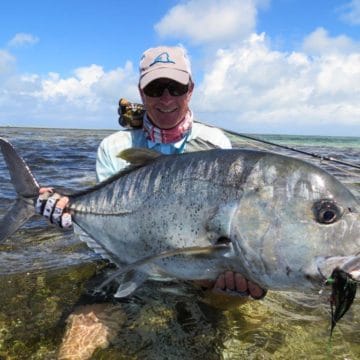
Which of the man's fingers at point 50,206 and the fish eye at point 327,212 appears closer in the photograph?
the fish eye at point 327,212

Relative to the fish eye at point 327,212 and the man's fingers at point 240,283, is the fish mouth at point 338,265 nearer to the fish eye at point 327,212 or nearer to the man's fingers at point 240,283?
the fish eye at point 327,212

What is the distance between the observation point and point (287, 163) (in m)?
2.59

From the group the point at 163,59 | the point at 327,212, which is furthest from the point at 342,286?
the point at 163,59

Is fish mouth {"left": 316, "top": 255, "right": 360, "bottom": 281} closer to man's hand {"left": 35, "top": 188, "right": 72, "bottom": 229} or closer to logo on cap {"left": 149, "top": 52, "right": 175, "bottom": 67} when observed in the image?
man's hand {"left": 35, "top": 188, "right": 72, "bottom": 229}

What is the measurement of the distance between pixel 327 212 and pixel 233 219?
509 millimetres

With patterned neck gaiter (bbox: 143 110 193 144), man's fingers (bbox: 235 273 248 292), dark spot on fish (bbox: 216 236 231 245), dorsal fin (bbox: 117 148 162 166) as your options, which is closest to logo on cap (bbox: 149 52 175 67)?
patterned neck gaiter (bbox: 143 110 193 144)

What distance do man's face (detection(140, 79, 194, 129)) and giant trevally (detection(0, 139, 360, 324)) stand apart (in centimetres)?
110

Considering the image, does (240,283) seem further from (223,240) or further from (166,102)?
(166,102)

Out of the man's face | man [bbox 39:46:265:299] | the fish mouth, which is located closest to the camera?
the fish mouth

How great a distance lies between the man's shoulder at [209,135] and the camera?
4.61m

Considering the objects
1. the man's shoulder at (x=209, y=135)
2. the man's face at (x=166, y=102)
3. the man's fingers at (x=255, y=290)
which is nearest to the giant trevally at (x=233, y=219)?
the man's fingers at (x=255, y=290)

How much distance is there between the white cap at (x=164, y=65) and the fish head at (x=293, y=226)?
169 cm

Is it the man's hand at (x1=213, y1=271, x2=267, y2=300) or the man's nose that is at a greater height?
the man's nose

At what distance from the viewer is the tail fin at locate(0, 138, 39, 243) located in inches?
152
